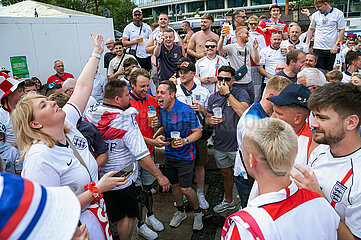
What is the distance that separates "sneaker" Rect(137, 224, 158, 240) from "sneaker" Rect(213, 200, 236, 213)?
103 centimetres

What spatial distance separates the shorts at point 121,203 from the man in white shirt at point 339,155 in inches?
78.2

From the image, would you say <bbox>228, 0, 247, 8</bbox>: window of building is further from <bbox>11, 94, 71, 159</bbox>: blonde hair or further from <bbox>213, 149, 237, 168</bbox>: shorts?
<bbox>11, 94, 71, 159</bbox>: blonde hair

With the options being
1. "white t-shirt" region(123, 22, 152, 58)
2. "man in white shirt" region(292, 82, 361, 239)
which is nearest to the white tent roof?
"white t-shirt" region(123, 22, 152, 58)

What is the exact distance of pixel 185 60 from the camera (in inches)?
200

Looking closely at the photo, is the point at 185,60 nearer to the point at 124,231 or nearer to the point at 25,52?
the point at 124,231

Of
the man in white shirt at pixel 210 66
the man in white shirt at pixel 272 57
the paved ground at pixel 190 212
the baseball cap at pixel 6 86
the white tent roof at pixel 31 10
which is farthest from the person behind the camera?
the white tent roof at pixel 31 10

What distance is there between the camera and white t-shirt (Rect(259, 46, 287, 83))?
21.7 ft

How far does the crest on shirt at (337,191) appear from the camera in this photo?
1776 mm

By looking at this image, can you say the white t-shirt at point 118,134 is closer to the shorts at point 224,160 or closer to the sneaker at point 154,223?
the sneaker at point 154,223

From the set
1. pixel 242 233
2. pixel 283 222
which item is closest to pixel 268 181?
pixel 283 222

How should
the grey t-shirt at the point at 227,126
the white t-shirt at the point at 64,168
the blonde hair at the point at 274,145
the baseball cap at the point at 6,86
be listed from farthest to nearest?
the grey t-shirt at the point at 227,126
the baseball cap at the point at 6,86
the white t-shirt at the point at 64,168
the blonde hair at the point at 274,145

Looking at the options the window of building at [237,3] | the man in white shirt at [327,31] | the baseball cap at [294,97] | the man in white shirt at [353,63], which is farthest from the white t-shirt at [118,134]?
the window of building at [237,3]

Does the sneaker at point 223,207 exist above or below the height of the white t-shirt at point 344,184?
below

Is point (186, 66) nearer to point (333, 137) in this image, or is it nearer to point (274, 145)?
point (333, 137)
